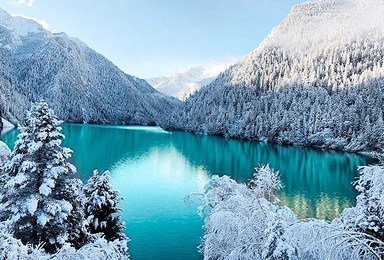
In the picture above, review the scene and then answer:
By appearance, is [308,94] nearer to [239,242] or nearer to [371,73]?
[371,73]

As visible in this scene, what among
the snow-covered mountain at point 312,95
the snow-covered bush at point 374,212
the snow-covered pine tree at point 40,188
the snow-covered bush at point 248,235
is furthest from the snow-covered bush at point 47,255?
the snow-covered mountain at point 312,95

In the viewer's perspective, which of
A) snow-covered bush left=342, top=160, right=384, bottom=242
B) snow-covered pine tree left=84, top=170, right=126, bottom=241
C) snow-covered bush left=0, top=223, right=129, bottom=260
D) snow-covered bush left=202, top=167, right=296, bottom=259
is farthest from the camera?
snow-covered pine tree left=84, top=170, right=126, bottom=241

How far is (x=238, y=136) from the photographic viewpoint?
148 metres

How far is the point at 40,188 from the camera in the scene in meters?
11.3

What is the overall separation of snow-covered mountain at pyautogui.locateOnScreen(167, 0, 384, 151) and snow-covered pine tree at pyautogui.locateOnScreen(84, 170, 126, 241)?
9302cm

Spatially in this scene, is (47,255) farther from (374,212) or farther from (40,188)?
(374,212)

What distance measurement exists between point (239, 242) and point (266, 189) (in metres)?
9.95

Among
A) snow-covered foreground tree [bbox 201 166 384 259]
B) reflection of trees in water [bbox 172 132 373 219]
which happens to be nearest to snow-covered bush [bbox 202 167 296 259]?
snow-covered foreground tree [bbox 201 166 384 259]

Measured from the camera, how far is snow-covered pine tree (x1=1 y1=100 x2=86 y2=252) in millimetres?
11000

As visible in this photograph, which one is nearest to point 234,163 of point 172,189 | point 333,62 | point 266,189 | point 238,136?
point 172,189

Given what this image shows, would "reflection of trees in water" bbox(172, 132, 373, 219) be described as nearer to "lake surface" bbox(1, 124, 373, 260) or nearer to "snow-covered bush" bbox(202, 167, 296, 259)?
"lake surface" bbox(1, 124, 373, 260)

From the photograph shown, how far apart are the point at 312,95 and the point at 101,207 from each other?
13967 centimetres

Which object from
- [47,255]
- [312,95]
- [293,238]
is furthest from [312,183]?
[312,95]

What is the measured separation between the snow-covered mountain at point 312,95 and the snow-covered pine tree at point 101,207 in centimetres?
9302
